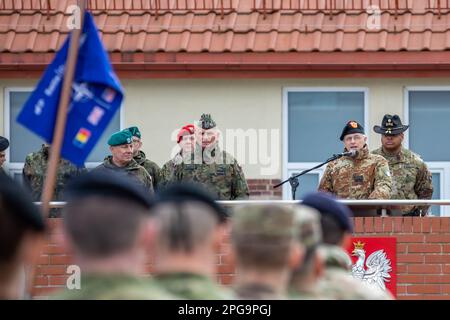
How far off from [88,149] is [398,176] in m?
5.65

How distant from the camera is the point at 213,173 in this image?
13.9 m

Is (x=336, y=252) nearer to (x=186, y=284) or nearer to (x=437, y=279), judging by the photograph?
(x=186, y=284)

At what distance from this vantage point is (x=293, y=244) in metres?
6.21

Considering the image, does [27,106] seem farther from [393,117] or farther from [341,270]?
[393,117]

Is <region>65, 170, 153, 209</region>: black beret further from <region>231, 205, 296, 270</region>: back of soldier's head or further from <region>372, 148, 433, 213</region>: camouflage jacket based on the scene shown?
<region>372, 148, 433, 213</region>: camouflage jacket

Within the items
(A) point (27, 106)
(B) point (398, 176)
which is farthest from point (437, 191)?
(A) point (27, 106)

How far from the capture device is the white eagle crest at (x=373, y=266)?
13117 millimetres

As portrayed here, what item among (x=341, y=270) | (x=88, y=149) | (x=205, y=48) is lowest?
(x=341, y=270)

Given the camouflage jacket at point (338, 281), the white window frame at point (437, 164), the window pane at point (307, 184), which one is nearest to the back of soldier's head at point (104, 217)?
the camouflage jacket at point (338, 281)

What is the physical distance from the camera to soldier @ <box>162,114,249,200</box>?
45.5 ft

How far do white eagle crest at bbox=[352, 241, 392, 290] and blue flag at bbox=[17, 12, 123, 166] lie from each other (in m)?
4.15

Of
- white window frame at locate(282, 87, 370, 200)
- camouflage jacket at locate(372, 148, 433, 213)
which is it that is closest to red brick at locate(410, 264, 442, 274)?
camouflage jacket at locate(372, 148, 433, 213)

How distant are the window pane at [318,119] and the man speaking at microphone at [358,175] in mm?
3378

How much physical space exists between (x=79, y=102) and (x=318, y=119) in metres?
8.25
